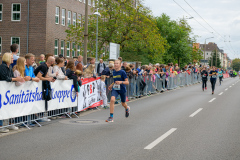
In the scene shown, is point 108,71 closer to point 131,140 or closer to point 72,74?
point 72,74

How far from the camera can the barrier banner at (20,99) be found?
956 cm

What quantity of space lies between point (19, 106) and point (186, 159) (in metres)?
5.10

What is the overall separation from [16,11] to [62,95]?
34.1 m

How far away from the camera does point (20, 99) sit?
33.6ft

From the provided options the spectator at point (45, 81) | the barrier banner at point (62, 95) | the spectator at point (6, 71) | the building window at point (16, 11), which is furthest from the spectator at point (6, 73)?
the building window at point (16, 11)

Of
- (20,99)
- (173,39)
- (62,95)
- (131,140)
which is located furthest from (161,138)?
(173,39)

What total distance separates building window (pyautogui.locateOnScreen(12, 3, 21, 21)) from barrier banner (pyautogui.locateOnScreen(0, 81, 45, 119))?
114ft

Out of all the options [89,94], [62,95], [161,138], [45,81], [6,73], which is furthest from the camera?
[89,94]

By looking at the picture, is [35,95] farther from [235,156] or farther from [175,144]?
[235,156]

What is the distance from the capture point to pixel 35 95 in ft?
36.0

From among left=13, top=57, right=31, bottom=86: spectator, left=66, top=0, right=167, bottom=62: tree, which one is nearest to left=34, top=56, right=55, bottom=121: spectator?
left=13, top=57, right=31, bottom=86: spectator

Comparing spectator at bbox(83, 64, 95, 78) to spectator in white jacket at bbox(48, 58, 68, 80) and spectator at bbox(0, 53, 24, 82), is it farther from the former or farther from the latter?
spectator at bbox(0, 53, 24, 82)

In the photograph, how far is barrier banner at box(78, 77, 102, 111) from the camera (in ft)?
46.2

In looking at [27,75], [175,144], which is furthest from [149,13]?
[175,144]
